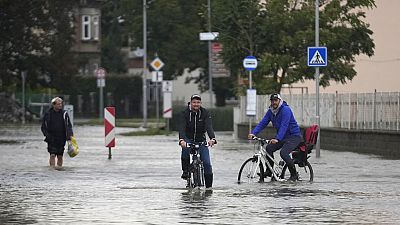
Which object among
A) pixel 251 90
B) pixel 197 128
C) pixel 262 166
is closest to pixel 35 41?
pixel 251 90

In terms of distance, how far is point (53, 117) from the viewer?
28.4m

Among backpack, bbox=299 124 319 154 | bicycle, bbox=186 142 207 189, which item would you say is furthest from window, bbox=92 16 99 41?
bicycle, bbox=186 142 207 189

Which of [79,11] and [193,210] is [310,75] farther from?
[79,11]

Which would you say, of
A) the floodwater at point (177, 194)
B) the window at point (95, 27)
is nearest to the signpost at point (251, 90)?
the floodwater at point (177, 194)

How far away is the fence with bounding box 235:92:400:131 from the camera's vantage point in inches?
1382

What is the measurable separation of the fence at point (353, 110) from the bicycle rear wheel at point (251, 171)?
11915 millimetres

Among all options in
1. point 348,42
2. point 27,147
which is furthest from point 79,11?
point 27,147

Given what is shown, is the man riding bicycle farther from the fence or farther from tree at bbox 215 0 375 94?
tree at bbox 215 0 375 94

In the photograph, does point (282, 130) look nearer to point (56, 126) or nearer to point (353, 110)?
point (56, 126)

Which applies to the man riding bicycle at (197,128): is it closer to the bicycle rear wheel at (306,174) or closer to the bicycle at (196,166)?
the bicycle at (196,166)

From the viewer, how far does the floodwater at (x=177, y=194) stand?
16266 mm

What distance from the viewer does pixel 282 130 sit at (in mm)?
22734

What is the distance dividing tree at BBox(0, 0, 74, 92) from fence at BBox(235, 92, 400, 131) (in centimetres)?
3204

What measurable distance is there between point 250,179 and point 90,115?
70.9m
